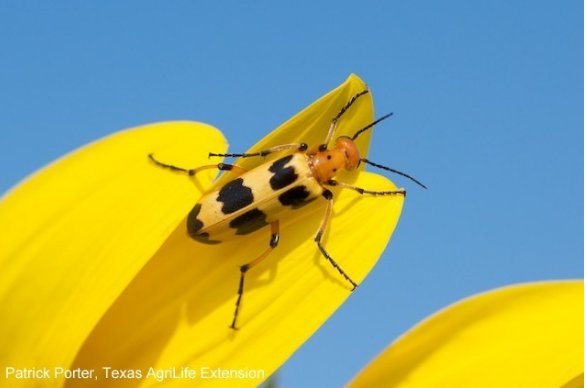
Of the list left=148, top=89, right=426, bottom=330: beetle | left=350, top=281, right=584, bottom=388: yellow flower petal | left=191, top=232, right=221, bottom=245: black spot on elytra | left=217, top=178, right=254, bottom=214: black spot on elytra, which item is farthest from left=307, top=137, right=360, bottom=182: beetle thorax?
left=350, top=281, right=584, bottom=388: yellow flower petal

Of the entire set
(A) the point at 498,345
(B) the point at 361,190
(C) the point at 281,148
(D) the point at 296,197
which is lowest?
(A) the point at 498,345

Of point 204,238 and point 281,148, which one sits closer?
point 204,238

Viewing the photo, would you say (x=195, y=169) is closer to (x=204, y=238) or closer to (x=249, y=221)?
(x=204, y=238)

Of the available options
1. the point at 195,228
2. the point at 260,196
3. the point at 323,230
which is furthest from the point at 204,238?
the point at 260,196

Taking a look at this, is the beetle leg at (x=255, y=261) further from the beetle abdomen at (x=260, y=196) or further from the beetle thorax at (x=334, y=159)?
the beetle thorax at (x=334, y=159)

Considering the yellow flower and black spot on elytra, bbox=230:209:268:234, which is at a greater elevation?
black spot on elytra, bbox=230:209:268:234

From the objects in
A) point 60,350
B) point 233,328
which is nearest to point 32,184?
point 60,350

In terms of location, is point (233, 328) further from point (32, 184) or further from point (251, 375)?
point (32, 184)

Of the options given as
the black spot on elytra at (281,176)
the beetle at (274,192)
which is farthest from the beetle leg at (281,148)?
the black spot on elytra at (281,176)

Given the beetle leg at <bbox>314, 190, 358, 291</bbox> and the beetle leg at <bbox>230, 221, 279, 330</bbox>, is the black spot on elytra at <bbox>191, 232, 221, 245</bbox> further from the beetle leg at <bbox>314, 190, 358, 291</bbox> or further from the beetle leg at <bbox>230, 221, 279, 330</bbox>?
the beetle leg at <bbox>314, 190, 358, 291</bbox>
